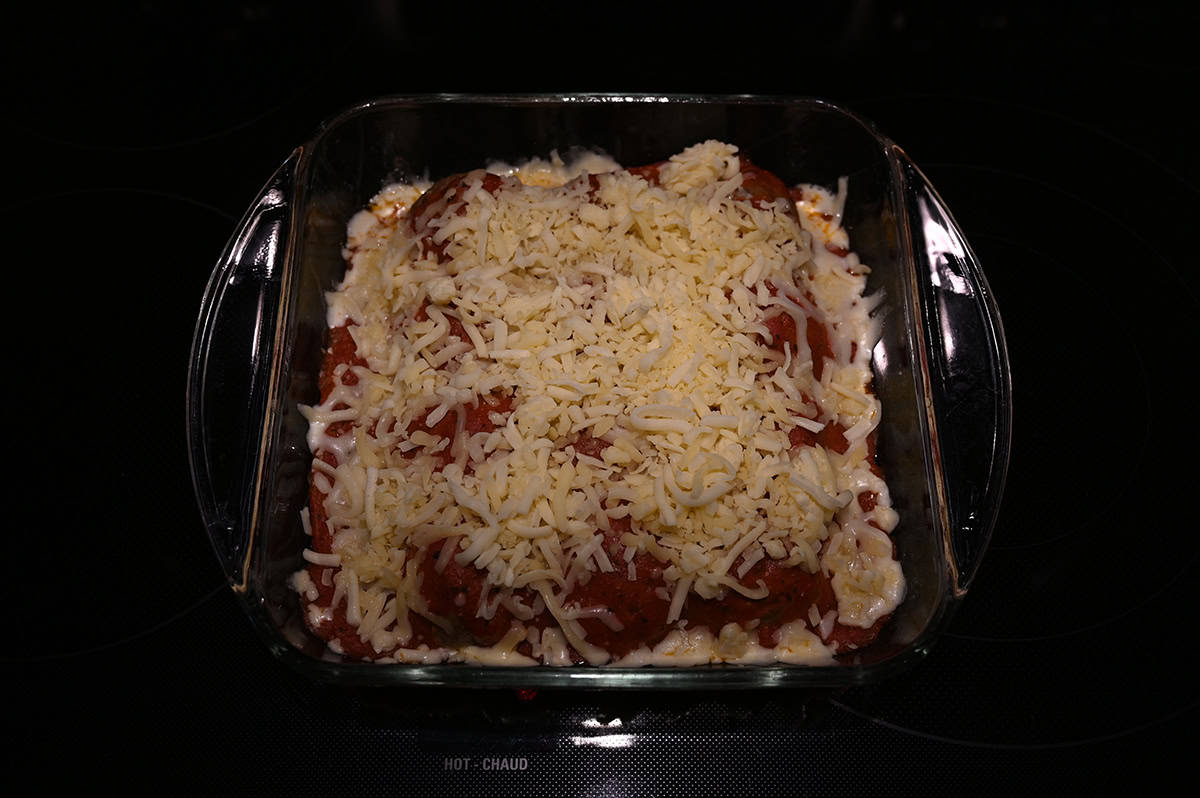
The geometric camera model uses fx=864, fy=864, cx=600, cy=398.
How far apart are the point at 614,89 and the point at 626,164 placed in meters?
0.33

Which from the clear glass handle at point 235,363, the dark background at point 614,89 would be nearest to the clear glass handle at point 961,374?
the dark background at point 614,89

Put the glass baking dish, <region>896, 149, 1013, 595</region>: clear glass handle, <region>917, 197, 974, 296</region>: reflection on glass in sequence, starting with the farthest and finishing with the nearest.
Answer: <region>917, 197, 974, 296</region>: reflection on glass → <region>896, 149, 1013, 595</region>: clear glass handle → the glass baking dish

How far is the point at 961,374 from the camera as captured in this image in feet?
5.54

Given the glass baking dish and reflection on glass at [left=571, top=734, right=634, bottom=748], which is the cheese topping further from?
Result: reflection on glass at [left=571, top=734, right=634, bottom=748]

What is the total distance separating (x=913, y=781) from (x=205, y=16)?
2505 mm

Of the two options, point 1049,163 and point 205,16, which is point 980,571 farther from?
point 205,16

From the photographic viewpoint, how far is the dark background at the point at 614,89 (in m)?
1.57

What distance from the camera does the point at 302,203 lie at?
5.77ft

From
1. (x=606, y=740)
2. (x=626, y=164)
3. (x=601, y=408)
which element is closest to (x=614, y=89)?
(x=626, y=164)

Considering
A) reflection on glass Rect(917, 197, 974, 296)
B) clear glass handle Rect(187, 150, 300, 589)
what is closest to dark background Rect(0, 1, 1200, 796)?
clear glass handle Rect(187, 150, 300, 589)

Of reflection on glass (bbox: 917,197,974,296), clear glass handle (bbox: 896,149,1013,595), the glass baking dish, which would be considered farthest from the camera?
reflection on glass (bbox: 917,197,974,296)

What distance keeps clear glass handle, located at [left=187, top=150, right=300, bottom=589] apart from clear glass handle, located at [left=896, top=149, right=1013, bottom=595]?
1.26 m

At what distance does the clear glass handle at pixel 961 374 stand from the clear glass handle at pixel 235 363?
49.5 inches

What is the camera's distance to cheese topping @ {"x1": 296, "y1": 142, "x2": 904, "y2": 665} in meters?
1.46
